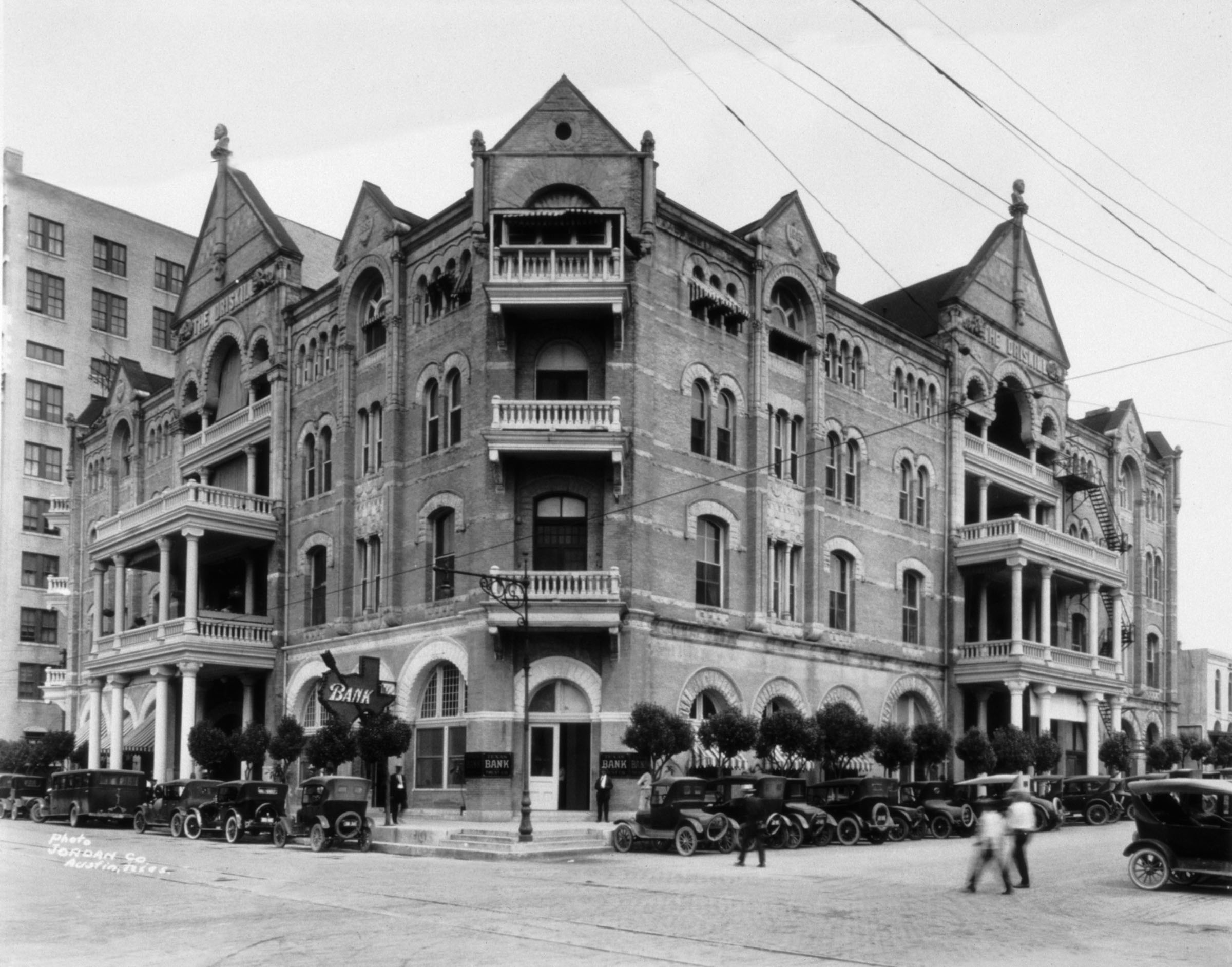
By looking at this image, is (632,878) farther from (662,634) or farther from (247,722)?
(247,722)

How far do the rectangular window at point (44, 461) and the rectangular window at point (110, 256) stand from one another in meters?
8.92

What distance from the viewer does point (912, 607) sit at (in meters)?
46.5

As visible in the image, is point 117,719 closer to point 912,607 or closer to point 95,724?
point 95,724

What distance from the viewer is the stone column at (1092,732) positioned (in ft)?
161

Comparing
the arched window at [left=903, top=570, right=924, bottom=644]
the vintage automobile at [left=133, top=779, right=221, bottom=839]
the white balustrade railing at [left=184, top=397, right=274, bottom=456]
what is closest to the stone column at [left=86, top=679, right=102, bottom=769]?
the white balustrade railing at [left=184, top=397, right=274, bottom=456]

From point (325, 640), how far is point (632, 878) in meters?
21.6

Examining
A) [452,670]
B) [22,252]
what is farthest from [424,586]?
[22,252]

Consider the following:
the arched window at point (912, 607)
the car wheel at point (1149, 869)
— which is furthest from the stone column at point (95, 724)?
the car wheel at point (1149, 869)

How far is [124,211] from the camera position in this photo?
2498 inches

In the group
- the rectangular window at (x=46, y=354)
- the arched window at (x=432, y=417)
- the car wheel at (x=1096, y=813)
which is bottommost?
the car wheel at (x=1096, y=813)

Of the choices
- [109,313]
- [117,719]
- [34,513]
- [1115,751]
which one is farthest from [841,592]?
[34,513]

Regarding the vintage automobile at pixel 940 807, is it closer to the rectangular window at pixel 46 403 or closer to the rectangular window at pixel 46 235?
the rectangular window at pixel 46 235

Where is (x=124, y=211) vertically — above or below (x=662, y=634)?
above

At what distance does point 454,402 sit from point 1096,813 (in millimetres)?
21489
